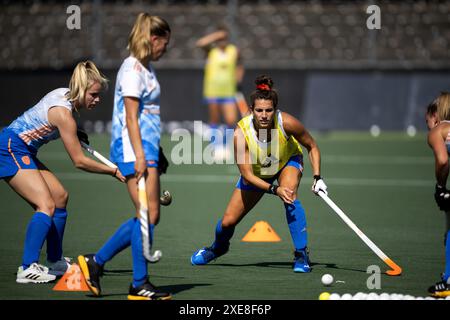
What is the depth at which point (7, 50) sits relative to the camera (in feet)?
88.9

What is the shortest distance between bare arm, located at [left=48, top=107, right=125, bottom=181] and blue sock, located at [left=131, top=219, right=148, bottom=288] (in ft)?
2.48

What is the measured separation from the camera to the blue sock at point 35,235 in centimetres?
791

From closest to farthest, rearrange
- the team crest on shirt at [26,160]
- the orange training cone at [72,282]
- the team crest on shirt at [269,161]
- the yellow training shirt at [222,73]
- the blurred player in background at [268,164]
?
the orange training cone at [72,282] → the team crest on shirt at [26,160] → the blurred player in background at [268,164] → the team crest on shirt at [269,161] → the yellow training shirt at [222,73]

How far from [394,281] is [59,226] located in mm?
2656

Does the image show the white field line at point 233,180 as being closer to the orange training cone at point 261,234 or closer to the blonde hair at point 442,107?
the orange training cone at point 261,234

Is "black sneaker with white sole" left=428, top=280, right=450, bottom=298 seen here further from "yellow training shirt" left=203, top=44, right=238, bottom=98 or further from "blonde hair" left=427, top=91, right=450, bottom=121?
"yellow training shirt" left=203, top=44, right=238, bottom=98

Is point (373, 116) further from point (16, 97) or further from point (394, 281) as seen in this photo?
point (394, 281)

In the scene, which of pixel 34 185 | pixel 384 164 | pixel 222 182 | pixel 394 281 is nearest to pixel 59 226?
pixel 34 185

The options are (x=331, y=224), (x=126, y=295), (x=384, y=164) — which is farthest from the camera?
(x=384, y=164)

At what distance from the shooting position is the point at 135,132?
22.4ft

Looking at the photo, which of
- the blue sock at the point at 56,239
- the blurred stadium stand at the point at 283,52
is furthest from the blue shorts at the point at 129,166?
the blurred stadium stand at the point at 283,52

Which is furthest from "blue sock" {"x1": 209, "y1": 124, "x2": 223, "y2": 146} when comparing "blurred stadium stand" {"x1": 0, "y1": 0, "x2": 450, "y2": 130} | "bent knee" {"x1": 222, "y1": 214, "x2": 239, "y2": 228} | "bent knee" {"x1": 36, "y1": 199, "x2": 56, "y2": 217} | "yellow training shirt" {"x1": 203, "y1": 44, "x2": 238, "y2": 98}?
"bent knee" {"x1": 36, "y1": 199, "x2": 56, "y2": 217}

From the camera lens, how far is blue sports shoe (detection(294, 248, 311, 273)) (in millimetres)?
8484

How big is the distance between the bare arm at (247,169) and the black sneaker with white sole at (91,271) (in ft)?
5.41
